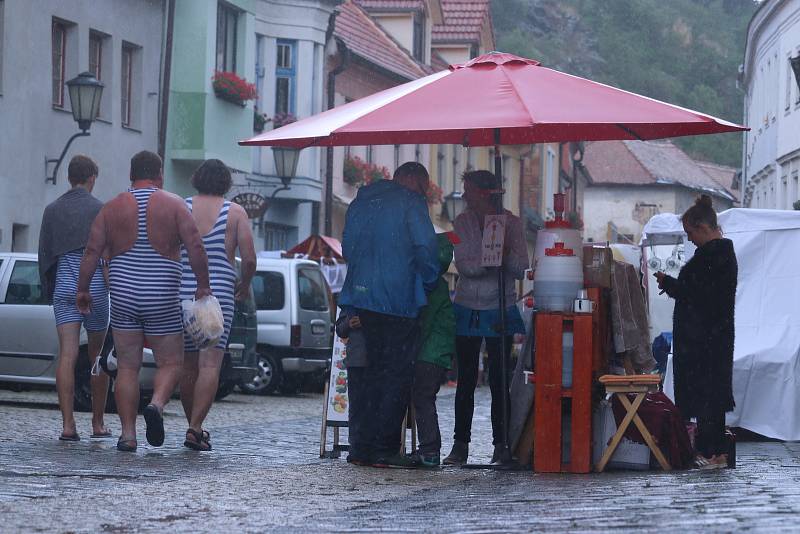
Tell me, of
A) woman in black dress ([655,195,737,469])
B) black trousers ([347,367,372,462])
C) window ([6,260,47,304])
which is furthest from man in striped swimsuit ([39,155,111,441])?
window ([6,260,47,304])

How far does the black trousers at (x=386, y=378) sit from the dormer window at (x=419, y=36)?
117ft

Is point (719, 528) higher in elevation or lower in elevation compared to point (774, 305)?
lower

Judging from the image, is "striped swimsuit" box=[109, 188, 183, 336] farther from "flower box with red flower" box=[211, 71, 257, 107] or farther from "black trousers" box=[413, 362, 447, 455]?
"flower box with red flower" box=[211, 71, 257, 107]

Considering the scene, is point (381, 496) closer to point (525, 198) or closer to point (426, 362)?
point (426, 362)

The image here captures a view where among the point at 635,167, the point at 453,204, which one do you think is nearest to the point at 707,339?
the point at 453,204

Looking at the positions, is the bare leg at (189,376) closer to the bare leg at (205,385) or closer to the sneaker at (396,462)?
the bare leg at (205,385)

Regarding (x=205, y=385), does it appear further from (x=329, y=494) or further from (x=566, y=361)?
(x=329, y=494)

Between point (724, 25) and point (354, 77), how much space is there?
88090 mm

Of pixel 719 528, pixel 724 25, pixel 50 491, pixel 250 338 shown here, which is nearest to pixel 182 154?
pixel 250 338

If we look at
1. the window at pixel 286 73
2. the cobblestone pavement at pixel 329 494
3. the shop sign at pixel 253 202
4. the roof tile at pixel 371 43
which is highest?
the roof tile at pixel 371 43

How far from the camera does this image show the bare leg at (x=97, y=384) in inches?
445

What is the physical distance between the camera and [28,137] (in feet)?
78.1

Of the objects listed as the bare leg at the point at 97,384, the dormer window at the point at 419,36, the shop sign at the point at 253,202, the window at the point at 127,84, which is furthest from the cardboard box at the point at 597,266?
the dormer window at the point at 419,36

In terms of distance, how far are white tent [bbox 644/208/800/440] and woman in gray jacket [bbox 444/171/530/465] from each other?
4.59 meters
